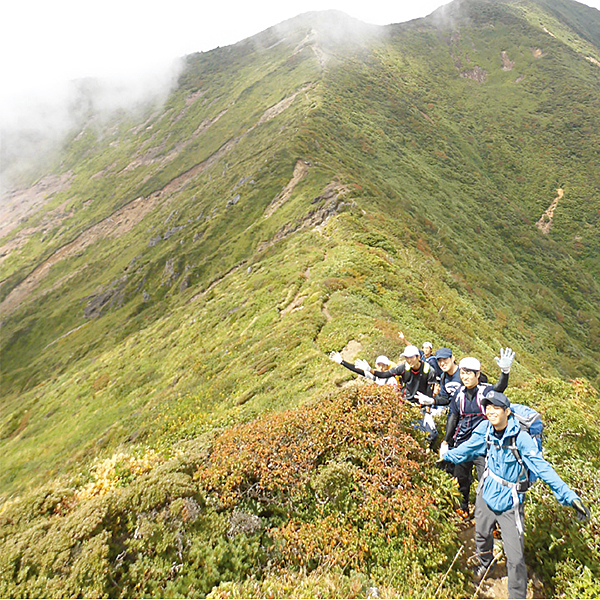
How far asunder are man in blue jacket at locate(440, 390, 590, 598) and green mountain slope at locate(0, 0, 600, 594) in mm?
5198

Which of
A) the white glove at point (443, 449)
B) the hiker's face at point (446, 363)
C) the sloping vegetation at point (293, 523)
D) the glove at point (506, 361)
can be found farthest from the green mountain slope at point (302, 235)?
the glove at point (506, 361)

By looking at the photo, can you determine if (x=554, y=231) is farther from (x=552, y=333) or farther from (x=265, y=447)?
(x=265, y=447)

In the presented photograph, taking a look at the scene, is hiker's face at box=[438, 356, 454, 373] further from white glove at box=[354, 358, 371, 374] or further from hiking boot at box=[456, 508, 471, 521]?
hiking boot at box=[456, 508, 471, 521]

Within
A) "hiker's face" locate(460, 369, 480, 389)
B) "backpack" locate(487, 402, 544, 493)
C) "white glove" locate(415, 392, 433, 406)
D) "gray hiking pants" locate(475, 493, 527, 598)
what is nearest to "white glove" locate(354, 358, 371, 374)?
"white glove" locate(415, 392, 433, 406)

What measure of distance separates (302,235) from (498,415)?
2927cm

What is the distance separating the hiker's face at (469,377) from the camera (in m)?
7.00

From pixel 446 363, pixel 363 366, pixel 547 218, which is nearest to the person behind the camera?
pixel 446 363

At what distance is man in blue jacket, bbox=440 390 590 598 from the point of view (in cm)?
522

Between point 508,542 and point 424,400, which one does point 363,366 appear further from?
point 508,542

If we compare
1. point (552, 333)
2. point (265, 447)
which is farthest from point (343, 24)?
point (265, 447)

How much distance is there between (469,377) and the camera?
7016 millimetres

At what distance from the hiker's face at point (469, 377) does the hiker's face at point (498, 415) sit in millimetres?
1421

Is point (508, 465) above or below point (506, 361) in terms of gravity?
below

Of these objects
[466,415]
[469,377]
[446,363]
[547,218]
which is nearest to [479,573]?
[466,415]
